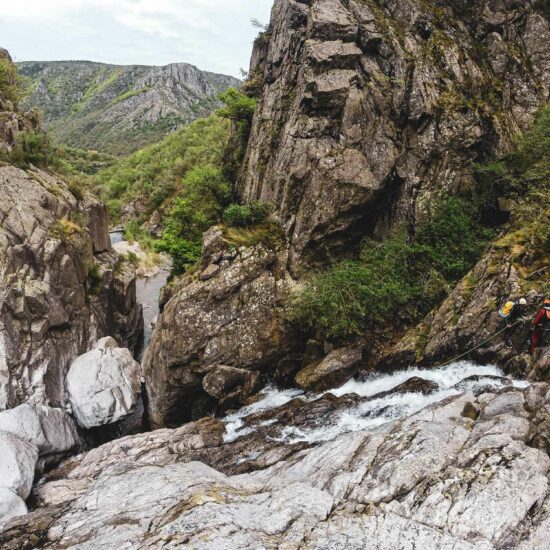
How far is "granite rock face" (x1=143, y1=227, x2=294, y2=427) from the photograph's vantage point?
20234 millimetres

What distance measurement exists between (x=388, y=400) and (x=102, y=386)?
13395 millimetres

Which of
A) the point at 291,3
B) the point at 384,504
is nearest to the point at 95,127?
the point at 291,3

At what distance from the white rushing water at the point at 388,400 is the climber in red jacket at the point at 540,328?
1531mm

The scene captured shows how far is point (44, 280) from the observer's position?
19766 mm

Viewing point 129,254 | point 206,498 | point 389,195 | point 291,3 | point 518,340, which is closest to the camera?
point 206,498

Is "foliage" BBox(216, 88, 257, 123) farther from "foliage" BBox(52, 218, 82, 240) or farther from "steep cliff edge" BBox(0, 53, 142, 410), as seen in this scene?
"foliage" BBox(52, 218, 82, 240)

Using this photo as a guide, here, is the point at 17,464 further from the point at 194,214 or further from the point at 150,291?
the point at 150,291

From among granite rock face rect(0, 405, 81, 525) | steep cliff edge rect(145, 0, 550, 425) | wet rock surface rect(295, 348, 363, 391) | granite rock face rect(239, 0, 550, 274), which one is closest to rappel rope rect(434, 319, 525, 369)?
steep cliff edge rect(145, 0, 550, 425)

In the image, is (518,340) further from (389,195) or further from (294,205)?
(294,205)

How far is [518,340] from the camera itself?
13.8 m

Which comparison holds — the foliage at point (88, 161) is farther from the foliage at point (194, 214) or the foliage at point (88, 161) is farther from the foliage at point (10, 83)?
the foliage at point (194, 214)

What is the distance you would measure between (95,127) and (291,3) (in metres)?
178

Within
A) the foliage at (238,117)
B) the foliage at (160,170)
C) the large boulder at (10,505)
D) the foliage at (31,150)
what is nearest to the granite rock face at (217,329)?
the large boulder at (10,505)

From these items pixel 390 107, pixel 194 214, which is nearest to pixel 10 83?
pixel 194 214
